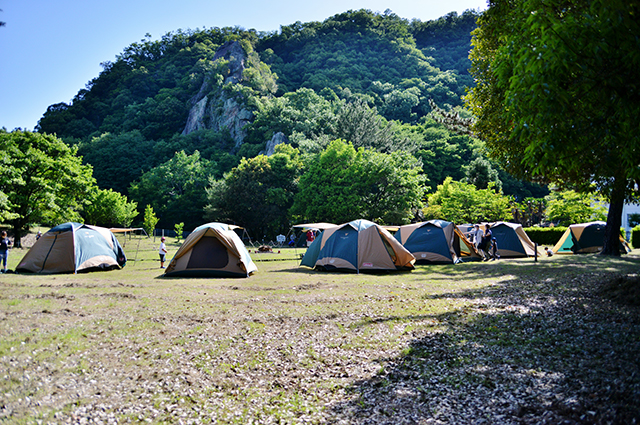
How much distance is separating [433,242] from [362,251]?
512 centimetres

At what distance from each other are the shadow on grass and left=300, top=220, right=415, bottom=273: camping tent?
7.34 m

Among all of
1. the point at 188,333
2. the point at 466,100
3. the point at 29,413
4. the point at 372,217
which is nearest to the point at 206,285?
the point at 188,333

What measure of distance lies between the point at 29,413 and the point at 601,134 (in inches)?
310

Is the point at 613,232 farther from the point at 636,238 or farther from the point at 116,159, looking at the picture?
the point at 116,159

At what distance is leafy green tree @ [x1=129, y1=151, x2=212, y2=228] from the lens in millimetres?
61031

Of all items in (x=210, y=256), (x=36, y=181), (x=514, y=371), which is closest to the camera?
(x=514, y=371)

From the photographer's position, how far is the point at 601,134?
5.78m

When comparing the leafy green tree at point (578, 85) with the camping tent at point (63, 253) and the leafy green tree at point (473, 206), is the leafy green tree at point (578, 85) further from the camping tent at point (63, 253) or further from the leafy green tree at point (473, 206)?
the leafy green tree at point (473, 206)

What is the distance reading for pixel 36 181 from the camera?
32.4 m

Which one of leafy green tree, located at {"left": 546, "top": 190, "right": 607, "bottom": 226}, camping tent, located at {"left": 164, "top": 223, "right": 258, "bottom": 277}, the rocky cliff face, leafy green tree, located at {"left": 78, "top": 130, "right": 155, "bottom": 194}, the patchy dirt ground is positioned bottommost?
the patchy dirt ground

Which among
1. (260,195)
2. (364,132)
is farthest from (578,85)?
(364,132)

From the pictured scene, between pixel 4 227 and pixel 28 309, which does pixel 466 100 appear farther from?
pixel 4 227

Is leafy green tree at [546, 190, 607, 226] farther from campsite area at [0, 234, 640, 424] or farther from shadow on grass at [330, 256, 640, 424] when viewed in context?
shadow on grass at [330, 256, 640, 424]

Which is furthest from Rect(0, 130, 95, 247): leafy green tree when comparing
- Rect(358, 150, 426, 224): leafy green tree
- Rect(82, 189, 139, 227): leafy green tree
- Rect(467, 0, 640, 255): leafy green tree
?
Rect(467, 0, 640, 255): leafy green tree
